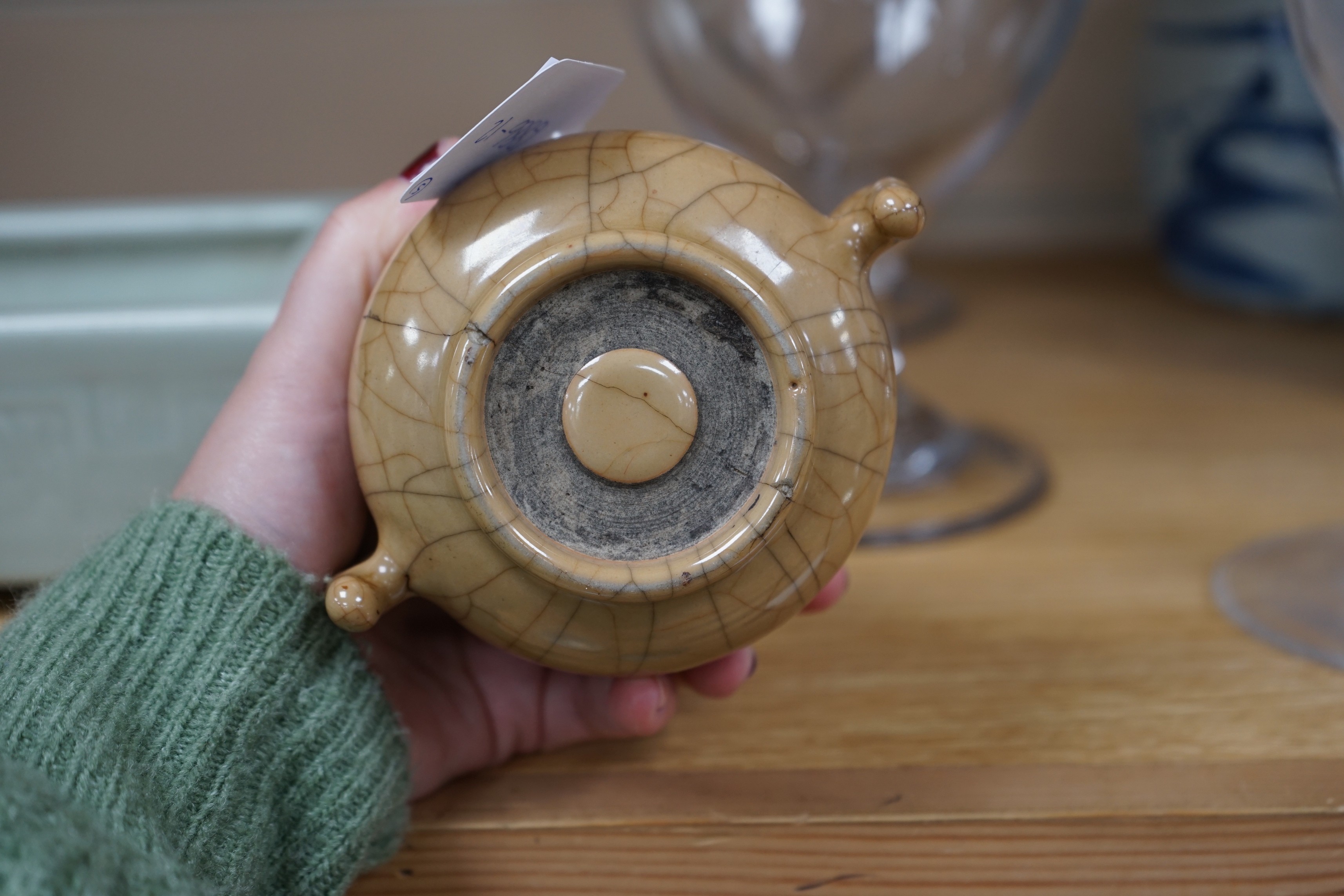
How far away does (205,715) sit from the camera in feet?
1.13

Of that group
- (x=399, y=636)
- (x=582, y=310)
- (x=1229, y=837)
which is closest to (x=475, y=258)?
(x=582, y=310)

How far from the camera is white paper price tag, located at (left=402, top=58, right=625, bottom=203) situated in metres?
0.33

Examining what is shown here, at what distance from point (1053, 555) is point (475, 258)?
35cm

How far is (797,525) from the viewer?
1.08 ft

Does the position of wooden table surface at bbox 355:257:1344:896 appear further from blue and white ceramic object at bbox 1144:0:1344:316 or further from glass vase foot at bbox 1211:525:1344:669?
blue and white ceramic object at bbox 1144:0:1344:316

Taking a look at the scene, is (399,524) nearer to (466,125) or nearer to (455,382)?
(455,382)

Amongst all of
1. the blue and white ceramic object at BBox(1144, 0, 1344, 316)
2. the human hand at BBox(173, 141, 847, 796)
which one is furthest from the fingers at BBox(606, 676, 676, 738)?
the blue and white ceramic object at BBox(1144, 0, 1344, 316)

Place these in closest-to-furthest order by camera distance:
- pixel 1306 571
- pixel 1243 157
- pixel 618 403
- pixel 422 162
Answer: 1. pixel 618 403
2. pixel 422 162
3. pixel 1306 571
4. pixel 1243 157

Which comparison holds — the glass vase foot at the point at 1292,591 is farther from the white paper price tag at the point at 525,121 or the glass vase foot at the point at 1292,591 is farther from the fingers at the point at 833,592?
the white paper price tag at the point at 525,121

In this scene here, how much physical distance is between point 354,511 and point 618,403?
0.43ft

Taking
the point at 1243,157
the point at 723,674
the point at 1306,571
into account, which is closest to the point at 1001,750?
the point at 723,674

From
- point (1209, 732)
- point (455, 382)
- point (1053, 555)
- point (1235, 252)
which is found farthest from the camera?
point (1235, 252)

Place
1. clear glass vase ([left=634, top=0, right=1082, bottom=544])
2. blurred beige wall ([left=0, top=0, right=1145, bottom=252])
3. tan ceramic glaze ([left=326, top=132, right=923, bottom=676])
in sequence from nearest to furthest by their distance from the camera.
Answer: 1. tan ceramic glaze ([left=326, top=132, right=923, bottom=676])
2. clear glass vase ([left=634, top=0, right=1082, bottom=544])
3. blurred beige wall ([left=0, top=0, right=1145, bottom=252])

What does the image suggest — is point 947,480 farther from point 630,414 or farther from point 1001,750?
point 630,414
